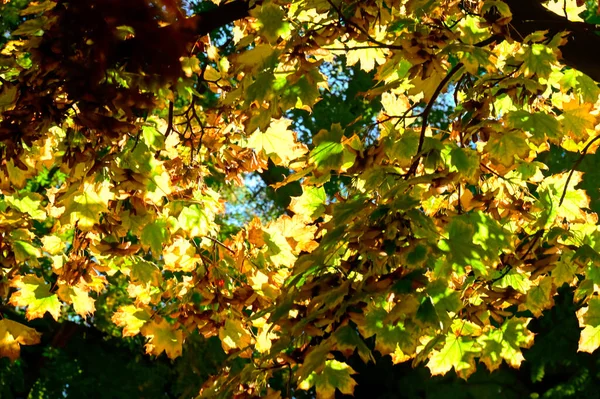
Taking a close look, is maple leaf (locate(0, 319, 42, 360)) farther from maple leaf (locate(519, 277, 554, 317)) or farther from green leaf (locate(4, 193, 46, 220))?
maple leaf (locate(519, 277, 554, 317))

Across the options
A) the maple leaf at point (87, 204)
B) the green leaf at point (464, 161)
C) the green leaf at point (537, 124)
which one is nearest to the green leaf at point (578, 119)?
the green leaf at point (537, 124)

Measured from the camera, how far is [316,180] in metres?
3.52

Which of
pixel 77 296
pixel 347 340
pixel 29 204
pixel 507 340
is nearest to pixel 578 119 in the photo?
pixel 507 340

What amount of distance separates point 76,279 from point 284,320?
164 centimetres

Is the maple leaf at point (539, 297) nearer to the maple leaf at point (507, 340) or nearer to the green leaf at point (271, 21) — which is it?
the maple leaf at point (507, 340)

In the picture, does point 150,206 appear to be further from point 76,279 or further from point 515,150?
point 515,150

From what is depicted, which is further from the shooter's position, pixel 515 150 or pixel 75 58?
pixel 515 150

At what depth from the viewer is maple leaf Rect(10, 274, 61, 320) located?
422 cm

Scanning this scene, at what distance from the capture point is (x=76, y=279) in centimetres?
411

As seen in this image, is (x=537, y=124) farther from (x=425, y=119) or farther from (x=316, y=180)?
(x=316, y=180)

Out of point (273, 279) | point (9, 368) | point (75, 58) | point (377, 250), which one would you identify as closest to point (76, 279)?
point (273, 279)

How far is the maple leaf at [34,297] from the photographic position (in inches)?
166

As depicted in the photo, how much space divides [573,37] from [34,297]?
9.45ft

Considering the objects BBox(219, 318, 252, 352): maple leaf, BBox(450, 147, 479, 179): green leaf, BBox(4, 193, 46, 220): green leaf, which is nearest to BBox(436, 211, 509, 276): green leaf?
BBox(450, 147, 479, 179): green leaf
